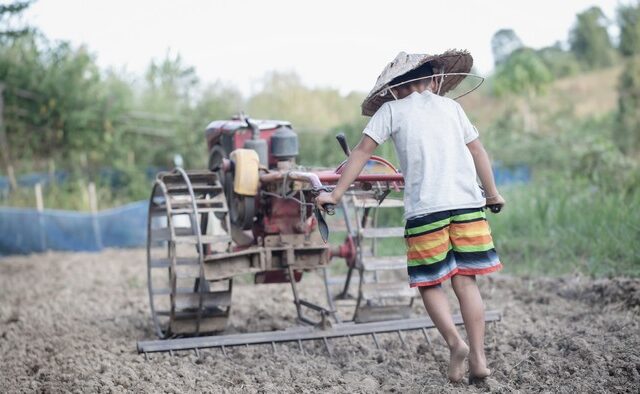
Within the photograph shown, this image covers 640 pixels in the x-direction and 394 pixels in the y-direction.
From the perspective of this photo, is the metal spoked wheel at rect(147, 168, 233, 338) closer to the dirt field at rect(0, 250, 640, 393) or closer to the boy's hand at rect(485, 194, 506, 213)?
the dirt field at rect(0, 250, 640, 393)

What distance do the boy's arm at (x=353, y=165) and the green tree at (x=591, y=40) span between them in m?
39.1

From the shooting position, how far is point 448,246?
4.22 m

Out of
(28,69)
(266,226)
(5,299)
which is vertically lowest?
(5,299)

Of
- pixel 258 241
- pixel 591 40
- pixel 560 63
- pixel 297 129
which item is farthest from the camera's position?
pixel 591 40

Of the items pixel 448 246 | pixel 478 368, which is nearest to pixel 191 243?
pixel 448 246

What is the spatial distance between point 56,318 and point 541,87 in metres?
24.2

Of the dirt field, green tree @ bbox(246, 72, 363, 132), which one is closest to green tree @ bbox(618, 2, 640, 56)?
green tree @ bbox(246, 72, 363, 132)

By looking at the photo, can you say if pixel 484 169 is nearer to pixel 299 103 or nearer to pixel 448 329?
pixel 448 329

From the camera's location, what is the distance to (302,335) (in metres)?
5.41

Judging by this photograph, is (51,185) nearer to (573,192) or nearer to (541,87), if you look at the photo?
(573,192)

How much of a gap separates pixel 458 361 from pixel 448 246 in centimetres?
60

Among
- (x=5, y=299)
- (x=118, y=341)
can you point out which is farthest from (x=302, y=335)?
(x=5, y=299)

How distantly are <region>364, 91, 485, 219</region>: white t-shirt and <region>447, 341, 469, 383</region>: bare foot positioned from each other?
28.5 inches

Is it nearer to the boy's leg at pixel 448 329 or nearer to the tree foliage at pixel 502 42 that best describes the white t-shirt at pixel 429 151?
the boy's leg at pixel 448 329
